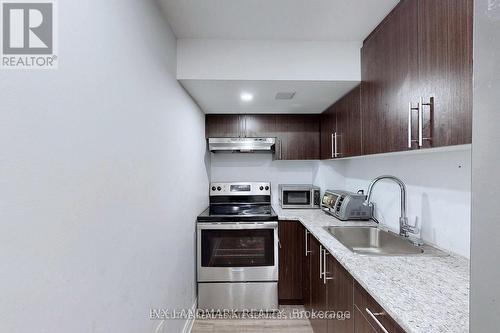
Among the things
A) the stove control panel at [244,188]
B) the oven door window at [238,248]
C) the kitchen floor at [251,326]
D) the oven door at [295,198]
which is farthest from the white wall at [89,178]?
the oven door at [295,198]

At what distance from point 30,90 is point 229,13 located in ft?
4.21

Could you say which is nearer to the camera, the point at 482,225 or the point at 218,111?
the point at 482,225

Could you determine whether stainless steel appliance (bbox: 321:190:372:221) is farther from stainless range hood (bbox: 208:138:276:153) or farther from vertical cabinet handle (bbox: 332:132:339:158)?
stainless range hood (bbox: 208:138:276:153)

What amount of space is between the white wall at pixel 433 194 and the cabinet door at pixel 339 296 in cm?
69

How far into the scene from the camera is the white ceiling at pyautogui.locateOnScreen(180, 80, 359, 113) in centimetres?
196

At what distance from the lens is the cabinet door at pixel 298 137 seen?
3.00m

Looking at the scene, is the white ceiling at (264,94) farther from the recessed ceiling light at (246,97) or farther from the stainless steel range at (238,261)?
the stainless steel range at (238,261)

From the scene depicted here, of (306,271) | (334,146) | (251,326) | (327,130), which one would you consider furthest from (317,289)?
(327,130)

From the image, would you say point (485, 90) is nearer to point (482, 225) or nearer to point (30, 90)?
point (482, 225)

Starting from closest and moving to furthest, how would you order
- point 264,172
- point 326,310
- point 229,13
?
point 229,13
point 326,310
point 264,172

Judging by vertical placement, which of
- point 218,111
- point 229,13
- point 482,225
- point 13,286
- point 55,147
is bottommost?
point 13,286

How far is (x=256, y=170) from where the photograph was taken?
10.7 feet

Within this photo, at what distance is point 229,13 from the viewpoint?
153cm

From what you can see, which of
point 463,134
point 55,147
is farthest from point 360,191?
point 55,147
